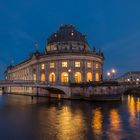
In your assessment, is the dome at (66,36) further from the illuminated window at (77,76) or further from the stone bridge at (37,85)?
the stone bridge at (37,85)

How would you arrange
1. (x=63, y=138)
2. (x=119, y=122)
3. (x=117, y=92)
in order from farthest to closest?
(x=117, y=92) < (x=119, y=122) < (x=63, y=138)

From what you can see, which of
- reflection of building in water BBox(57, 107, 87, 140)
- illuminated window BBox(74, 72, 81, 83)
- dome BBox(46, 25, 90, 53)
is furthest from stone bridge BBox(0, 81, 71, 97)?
→ dome BBox(46, 25, 90, 53)

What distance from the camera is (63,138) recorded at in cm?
2688

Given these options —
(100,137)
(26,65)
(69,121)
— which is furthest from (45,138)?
(26,65)

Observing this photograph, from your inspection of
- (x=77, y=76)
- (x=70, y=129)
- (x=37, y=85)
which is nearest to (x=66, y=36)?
(x=77, y=76)

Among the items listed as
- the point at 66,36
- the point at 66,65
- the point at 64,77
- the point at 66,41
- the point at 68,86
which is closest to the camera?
the point at 68,86

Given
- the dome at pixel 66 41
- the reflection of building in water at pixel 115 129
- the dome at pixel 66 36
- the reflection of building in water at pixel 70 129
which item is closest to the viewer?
the reflection of building in water at pixel 115 129

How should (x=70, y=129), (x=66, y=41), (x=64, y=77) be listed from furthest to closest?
(x=66, y=41), (x=64, y=77), (x=70, y=129)

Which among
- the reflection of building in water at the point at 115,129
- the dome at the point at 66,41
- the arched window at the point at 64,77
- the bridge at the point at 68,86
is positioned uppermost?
the dome at the point at 66,41

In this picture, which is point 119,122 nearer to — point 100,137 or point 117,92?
point 100,137

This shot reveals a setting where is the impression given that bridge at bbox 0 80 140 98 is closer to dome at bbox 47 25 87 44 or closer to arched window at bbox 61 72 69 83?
arched window at bbox 61 72 69 83

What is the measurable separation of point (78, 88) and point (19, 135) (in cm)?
4725

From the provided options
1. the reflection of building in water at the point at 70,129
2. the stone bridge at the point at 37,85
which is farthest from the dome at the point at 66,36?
the reflection of building in water at the point at 70,129

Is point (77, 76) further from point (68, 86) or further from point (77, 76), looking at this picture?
point (68, 86)
